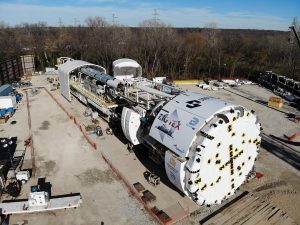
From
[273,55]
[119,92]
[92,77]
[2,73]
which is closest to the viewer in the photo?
[119,92]

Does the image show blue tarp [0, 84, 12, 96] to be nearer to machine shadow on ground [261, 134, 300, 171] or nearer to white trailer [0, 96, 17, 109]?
white trailer [0, 96, 17, 109]

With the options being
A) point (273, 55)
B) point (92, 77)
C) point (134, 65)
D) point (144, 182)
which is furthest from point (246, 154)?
point (273, 55)

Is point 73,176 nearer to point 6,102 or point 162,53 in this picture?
point 6,102

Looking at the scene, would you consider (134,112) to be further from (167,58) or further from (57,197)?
(167,58)

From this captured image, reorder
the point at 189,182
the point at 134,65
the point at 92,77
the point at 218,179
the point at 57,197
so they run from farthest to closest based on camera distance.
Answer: the point at 134,65, the point at 92,77, the point at 57,197, the point at 218,179, the point at 189,182

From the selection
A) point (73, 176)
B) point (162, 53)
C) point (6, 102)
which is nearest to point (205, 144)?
point (73, 176)
